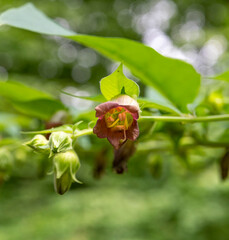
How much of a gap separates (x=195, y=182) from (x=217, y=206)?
236 mm

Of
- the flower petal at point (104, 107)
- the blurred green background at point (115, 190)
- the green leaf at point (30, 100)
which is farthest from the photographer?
the blurred green background at point (115, 190)

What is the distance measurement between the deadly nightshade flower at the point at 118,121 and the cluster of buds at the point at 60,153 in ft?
0.14

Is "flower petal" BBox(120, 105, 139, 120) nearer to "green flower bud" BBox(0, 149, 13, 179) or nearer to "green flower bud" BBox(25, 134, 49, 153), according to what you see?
"green flower bud" BBox(25, 134, 49, 153)

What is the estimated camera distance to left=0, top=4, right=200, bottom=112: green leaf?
411mm

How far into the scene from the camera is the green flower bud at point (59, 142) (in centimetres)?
35

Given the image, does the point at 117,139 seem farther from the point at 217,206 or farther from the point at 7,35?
the point at 7,35

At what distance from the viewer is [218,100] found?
54 centimetres

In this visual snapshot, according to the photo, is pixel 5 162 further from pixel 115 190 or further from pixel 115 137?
pixel 115 190

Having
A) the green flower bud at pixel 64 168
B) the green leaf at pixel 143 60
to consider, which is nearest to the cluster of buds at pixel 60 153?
the green flower bud at pixel 64 168

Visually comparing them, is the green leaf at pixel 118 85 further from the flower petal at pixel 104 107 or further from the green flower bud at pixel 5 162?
the green flower bud at pixel 5 162

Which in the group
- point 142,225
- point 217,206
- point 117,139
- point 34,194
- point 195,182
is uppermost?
point 117,139

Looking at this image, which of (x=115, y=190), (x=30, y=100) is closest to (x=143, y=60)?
(x=30, y=100)

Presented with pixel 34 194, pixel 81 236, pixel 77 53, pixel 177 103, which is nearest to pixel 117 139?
pixel 177 103

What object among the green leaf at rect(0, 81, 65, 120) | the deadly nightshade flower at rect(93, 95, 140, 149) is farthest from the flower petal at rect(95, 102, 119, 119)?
the green leaf at rect(0, 81, 65, 120)
